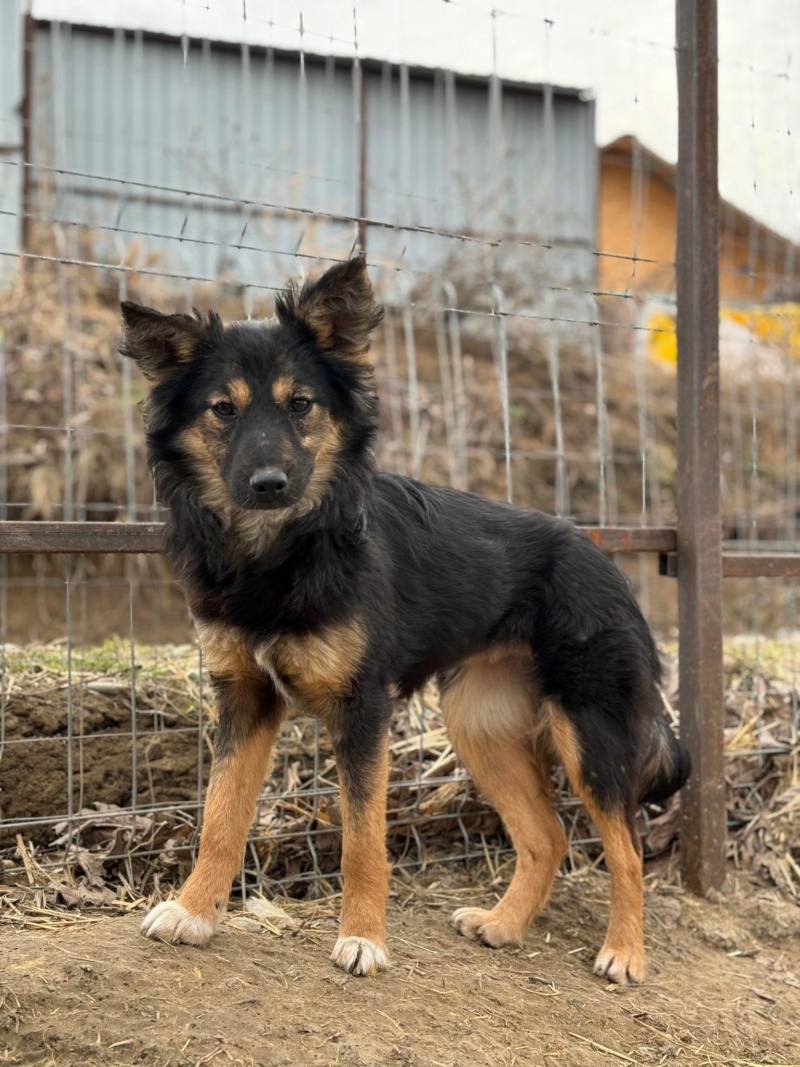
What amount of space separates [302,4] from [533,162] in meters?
9.30

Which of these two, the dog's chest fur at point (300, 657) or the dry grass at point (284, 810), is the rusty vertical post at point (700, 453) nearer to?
the dry grass at point (284, 810)

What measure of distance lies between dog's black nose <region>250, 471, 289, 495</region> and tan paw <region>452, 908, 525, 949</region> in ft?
5.87

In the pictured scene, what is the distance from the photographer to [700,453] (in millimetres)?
4301

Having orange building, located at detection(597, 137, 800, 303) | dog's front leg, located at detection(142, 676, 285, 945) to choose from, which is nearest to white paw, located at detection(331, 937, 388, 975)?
dog's front leg, located at detection(142, 676, 285, 945)

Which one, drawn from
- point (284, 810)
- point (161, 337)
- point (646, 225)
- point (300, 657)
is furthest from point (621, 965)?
point (646, 225)

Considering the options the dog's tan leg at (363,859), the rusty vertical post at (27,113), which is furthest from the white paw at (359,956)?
the rusty vertical post at (27,113)

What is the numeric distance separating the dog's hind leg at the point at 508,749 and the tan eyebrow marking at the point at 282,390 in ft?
4.22

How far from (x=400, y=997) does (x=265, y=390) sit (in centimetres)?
183

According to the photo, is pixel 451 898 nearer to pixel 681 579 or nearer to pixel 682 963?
pixel 682 963

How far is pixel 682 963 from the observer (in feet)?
12.3

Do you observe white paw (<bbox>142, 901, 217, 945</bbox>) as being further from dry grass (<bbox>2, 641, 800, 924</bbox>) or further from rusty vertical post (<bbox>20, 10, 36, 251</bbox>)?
rusty vertical post (<bbox>20, 10, 36, 251</bbox>)

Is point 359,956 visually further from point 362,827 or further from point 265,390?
point 265,390

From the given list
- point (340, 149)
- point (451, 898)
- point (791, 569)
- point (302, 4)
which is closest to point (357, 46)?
point (302, 4)

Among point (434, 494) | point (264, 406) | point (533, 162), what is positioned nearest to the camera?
point (264, 406)
